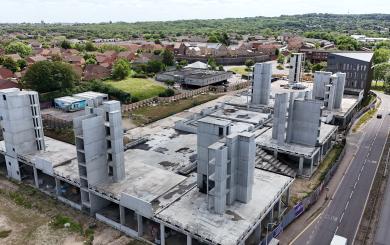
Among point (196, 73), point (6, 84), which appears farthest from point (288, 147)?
point (6, 84)

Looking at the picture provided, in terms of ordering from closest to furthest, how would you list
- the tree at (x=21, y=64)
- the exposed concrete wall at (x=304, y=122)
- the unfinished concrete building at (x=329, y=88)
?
the exposed concrete wall at (x=304, y=122), the unfinished concrete building at (x=329, y=88), the tree at (x=21, y=64)

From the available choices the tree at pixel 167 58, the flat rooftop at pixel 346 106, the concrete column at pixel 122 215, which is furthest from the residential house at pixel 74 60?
the concrete column at pixel 122 215

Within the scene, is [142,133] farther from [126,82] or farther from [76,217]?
[126,82]

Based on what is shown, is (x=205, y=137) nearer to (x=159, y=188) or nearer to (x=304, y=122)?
(x=159, y=188)

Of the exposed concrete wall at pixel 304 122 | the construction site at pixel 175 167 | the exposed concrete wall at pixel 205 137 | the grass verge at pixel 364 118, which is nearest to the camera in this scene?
the construction site at pixel 175 167

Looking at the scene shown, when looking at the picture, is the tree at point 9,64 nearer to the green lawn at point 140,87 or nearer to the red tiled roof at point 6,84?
the red tiled roof at point 6,84

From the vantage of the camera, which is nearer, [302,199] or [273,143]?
[302,199]

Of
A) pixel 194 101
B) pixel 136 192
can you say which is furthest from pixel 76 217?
pixel 194 101
